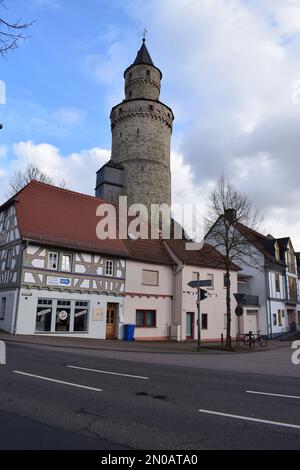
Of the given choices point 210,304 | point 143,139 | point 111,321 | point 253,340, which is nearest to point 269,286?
point 210,304

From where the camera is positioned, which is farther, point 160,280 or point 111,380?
point 160,280

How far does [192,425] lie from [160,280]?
23.5 metres

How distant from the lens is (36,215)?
81.2 feet

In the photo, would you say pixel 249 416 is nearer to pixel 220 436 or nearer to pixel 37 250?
pixel 220 436

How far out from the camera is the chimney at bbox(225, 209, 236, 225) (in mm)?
24047

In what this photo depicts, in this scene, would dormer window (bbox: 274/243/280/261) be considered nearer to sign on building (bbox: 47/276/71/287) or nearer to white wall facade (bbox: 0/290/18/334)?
sign on building (bbox: 47/276/71/287)

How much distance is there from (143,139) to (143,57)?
47.1 ft

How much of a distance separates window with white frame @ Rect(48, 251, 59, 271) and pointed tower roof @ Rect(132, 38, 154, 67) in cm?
4183

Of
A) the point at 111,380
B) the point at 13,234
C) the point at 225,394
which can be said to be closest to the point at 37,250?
the point at 13,234

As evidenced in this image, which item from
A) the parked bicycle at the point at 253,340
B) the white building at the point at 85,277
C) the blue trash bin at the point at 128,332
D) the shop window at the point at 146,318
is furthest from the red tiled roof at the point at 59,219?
the parked bicycle at the point at 253,340

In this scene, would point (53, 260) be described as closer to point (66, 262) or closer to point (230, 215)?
point (66, 262)

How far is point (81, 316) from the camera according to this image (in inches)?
965

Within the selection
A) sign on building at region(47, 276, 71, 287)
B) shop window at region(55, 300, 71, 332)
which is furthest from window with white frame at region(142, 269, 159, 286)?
shop window at region(55, 300, 71, 332)
